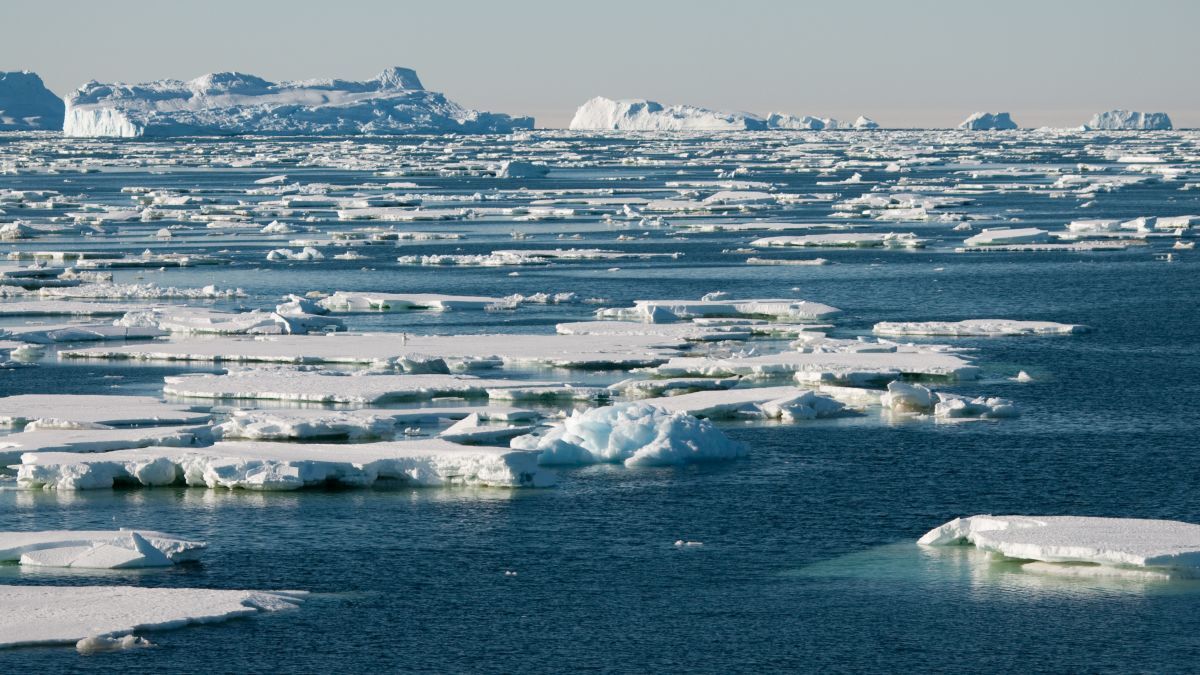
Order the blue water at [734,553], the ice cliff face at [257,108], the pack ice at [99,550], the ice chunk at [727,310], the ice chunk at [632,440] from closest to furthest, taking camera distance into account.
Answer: the blue water at [734,553] → the pack ice at [99,550] → the ice chunk at [632,440] → the ice chunk at [727,310] → the ice cliff face at [257,108]

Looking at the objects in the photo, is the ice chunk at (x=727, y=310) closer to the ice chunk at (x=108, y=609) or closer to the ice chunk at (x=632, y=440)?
the ice chunk at (x=632, y=440)

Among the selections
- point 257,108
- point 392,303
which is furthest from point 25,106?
point 392,303

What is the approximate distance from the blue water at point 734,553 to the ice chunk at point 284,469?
227 mm

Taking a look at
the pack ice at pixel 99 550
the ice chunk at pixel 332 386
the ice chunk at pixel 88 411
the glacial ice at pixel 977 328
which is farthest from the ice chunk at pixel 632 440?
the glacial ice at pixel 977 328

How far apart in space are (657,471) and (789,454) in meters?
1.73

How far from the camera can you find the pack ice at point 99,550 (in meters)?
15.8

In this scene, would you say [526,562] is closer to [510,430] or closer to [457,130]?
[510,430]

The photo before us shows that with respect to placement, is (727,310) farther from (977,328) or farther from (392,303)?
(392,303)

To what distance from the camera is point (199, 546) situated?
1630 cm

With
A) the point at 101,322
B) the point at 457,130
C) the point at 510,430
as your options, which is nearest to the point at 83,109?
the point at 457,130

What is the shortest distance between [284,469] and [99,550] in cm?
346

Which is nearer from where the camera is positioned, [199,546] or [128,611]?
[128,611]

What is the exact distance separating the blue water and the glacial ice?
48.3 inches

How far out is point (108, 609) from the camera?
46.5 ft
